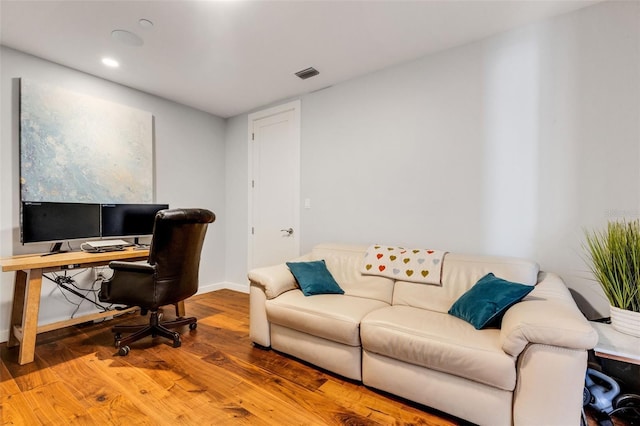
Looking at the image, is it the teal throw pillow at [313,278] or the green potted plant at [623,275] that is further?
the teal throw pillow at [313,278]

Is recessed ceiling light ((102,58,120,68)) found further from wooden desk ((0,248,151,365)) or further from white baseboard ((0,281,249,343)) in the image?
white baseboard ((0,281,249,343))

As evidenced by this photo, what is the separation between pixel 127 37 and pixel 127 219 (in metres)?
1.74

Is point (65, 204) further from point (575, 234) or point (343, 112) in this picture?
point (575, 234)

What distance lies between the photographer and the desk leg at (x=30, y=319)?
6.83 feet

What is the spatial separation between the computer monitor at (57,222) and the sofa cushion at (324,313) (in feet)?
6.40

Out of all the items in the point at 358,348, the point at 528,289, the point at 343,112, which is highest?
the point at 343,112

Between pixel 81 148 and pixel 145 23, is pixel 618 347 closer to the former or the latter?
pixel 145 23

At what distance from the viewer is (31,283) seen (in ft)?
6.93

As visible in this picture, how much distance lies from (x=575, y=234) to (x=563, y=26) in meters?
1.50

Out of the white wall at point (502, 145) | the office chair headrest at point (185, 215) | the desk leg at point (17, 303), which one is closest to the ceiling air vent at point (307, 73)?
the white wall at point (502, 145)

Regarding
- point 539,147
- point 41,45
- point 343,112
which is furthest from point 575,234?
point 41,45

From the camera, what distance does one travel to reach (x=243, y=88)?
10.8 ft

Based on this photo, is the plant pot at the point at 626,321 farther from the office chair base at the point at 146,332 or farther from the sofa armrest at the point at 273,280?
the office chair base at the point at 146,332

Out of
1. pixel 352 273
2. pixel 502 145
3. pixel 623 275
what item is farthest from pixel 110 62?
pixel 623 275
